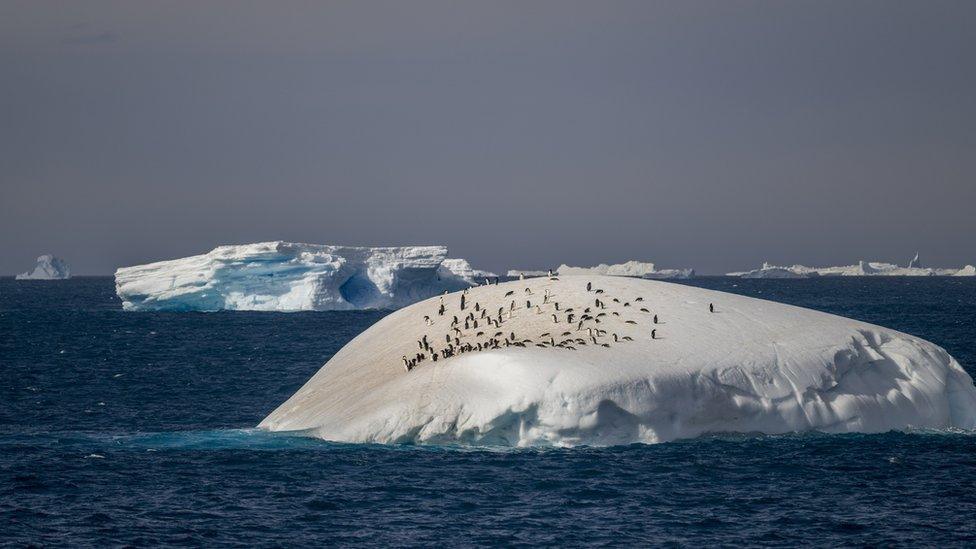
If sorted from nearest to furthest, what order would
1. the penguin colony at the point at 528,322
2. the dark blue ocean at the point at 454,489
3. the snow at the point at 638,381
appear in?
the dark blue ocean at the point at 454,489 < the snow at the point at 638,381 < the penguin colony at the point at 528,322

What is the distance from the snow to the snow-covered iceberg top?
52189 millimetres

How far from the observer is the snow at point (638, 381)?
2705cm

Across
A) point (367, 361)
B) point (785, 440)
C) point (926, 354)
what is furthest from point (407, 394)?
point (926, 354)

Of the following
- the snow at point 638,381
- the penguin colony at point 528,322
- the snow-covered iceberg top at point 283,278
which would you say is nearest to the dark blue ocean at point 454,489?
the snow at point 638,381

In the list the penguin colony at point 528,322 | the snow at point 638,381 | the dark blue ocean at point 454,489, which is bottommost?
the dark blue ocean at point 454,489

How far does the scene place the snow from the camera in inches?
1065

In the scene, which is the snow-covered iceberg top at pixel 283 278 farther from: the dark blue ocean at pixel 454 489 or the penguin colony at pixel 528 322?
the penguin colony at pixel 528 322

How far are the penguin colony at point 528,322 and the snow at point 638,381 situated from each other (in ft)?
0.25

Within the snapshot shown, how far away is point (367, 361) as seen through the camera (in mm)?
33438

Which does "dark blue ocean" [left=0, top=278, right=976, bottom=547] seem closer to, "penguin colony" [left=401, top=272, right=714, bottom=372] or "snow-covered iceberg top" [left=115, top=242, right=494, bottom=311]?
"penguin colony" [left=401, top=272, right=714, bottom=372]

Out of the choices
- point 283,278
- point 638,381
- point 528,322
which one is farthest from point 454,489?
point 283,278

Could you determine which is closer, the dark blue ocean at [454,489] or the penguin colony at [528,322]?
the dark blue ocean at [454,489]

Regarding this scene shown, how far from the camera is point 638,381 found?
1067 inches

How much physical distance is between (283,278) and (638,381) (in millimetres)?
63990
